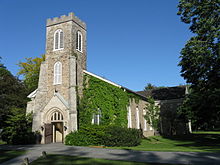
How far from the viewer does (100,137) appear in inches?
764

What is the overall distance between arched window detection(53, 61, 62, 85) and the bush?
294 inches

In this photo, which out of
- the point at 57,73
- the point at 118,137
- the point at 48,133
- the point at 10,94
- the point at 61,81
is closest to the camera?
the point at 118,137

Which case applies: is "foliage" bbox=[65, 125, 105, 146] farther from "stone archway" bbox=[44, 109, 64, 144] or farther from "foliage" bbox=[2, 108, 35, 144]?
"foliage" bbox=[2, 108, 35, 144]

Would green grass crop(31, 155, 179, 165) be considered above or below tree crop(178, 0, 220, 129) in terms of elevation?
below

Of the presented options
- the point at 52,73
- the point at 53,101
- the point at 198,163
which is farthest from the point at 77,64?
the point at 198,163

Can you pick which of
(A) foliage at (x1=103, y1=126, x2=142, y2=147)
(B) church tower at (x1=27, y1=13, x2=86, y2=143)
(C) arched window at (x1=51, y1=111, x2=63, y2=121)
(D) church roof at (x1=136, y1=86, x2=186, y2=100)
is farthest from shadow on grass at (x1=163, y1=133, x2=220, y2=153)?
(D) church roof at (x1=136, y1=86, x2=186, y2=100)

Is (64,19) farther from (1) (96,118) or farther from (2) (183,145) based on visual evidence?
(2) (183,145)

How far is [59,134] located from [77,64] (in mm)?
9011

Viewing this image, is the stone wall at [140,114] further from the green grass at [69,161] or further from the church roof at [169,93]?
the green grass at [69,161]

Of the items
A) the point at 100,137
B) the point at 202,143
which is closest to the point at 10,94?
the point at 100,137

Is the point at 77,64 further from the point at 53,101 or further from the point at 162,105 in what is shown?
the point at 162,105

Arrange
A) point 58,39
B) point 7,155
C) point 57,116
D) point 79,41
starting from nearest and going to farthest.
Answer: point 7,155
point 57,116
point 58,39
point 79,41

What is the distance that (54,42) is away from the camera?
26.5m

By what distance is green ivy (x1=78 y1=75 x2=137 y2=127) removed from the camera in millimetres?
23406
